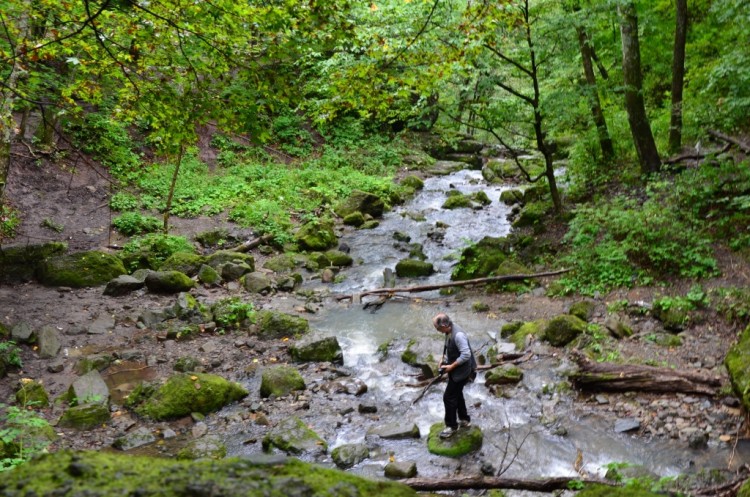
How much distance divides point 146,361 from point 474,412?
6134 mm

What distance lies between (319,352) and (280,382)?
138 centimetres

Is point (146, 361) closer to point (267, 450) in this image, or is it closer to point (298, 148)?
point (267, 450)

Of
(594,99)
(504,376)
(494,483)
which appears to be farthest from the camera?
(594,99)

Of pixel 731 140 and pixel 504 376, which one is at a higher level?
pixel 731 140

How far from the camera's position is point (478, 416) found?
25.7 feet

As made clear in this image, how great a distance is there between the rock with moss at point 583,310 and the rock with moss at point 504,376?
7.86ft

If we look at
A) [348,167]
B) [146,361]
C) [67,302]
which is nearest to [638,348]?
[146,361]

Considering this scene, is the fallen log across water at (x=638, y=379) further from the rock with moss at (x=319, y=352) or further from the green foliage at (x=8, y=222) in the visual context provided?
the green foliage at (x=8, y=222)

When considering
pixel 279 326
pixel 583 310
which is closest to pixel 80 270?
pixel 279 326

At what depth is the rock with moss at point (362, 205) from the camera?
20.7m

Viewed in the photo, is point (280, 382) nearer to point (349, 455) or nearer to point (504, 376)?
point (349, 455)

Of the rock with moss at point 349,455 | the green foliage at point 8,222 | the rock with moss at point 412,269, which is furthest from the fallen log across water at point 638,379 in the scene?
the green foliage at point 8,222

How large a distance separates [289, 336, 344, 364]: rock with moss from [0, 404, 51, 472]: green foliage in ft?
→ 14.8

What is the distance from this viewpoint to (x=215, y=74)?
6.21 m
